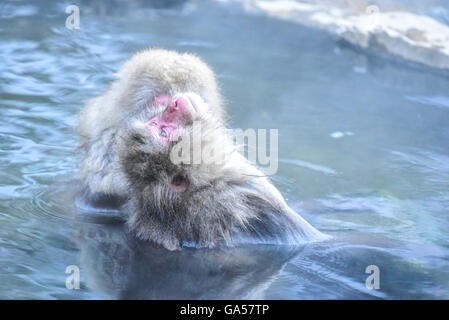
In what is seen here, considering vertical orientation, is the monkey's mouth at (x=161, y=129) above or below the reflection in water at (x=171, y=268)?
above

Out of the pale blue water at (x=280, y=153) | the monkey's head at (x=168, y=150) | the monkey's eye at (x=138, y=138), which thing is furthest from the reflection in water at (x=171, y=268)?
the monkey's eye at (x=138, y=138)

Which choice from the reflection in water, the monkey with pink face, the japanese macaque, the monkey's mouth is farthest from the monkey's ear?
the japanese macaque

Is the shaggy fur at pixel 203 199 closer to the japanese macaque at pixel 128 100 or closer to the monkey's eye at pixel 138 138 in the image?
the monkey's eye at pixel 138 138

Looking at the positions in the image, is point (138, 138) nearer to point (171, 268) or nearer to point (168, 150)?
point (168, 150)

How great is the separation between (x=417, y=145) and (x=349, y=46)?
8.72 feet

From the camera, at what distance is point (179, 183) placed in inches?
144

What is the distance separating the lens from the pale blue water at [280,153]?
349cm

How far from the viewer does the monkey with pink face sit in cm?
362

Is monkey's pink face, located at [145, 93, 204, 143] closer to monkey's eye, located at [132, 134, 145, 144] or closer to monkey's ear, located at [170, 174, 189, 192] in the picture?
monkey's eye, located at [132, 134, 145, 144]

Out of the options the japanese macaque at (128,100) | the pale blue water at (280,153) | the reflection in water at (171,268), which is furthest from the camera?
the japanese macaque at (128,100)

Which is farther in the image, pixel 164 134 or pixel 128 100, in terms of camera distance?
pixel 128 100

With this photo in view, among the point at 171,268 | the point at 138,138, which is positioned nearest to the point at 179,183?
the point at 138,138

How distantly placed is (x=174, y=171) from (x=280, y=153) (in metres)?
2.02

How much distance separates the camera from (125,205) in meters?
4.24
